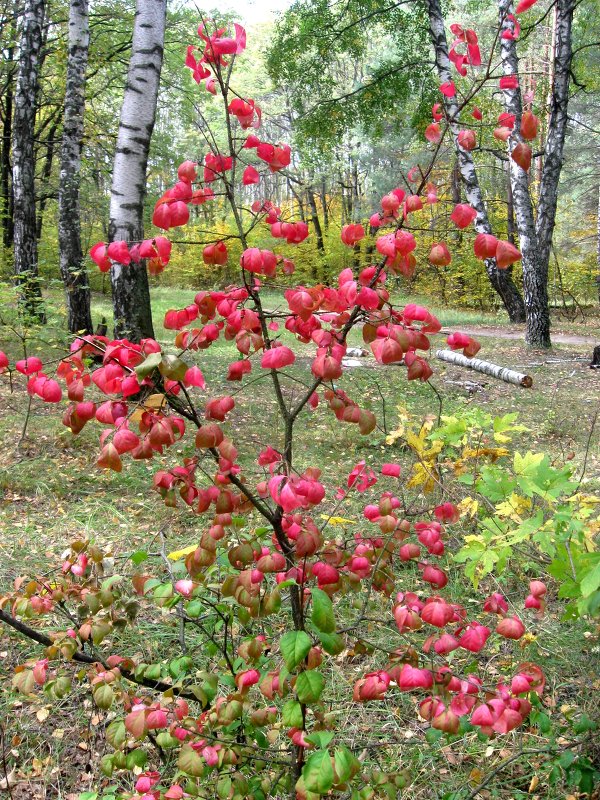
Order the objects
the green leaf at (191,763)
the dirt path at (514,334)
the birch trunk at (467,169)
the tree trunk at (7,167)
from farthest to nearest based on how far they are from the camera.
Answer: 1. the tree trunk at (7,167)
2. the dirt path at (514,334)
3. the birch trunk at (467,169)
4. the green leaf at (191,763)

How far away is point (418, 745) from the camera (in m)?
1.95

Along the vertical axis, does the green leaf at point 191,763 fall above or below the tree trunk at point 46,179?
below

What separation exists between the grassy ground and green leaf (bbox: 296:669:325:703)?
38.3 inches

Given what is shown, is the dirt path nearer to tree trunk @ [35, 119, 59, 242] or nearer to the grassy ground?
the grassy ground

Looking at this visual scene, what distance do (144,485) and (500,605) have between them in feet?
9.91

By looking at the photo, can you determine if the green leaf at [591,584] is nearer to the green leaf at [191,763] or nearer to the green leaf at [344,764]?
the green leaf at [344,764]

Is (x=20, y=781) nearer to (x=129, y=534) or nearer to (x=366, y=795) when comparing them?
(x=366, y=795)

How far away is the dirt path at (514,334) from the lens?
10.6 metres

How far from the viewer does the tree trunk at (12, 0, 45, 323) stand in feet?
25.7

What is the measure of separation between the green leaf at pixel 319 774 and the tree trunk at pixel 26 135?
A: 7.70 m

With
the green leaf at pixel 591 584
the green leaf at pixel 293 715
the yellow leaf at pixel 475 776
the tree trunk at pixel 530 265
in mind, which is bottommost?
the yellow leaf at pixel 475 776

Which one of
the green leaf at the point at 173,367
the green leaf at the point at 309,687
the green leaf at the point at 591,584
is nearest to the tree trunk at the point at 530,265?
the green leaf at the point at 591,584

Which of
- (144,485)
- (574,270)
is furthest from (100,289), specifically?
(144,485)

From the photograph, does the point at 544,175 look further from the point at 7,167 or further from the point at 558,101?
the point at 7,167
